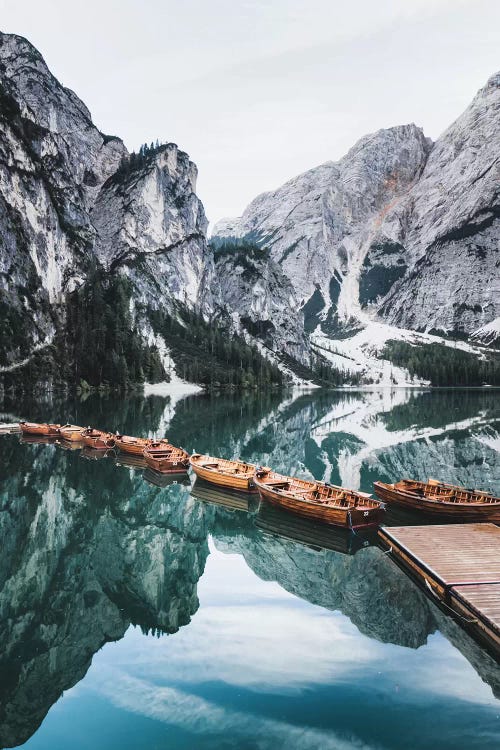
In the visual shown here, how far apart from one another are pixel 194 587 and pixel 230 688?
6975mm

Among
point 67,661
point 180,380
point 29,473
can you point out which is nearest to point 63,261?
point 180,380

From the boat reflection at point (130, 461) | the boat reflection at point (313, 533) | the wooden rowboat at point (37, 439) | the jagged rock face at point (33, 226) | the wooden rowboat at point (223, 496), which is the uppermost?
the jagged rock face at point (33, 226)

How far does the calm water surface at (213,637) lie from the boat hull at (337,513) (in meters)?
0.86

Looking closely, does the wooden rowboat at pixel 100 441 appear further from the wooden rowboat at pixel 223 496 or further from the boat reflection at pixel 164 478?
the wooden rowboat at pixel 223 496

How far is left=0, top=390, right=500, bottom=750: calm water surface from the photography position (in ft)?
35.9

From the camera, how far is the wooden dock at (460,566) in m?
14.9

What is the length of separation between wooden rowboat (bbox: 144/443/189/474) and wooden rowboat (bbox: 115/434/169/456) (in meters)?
2.03

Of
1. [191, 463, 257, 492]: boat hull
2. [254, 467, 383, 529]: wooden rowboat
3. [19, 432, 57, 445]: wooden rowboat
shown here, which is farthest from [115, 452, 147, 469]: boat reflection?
[254, 467, 383, 529]: wooden rowboat

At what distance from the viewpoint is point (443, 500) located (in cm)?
2814

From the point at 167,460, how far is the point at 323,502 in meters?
15.4

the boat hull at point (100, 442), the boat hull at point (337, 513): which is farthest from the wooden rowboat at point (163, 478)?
the boat hull at point (337, 513)

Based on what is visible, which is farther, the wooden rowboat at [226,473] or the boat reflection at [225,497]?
the wooden rowboat at [226,473]

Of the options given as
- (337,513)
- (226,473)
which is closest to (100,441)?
(226,473)

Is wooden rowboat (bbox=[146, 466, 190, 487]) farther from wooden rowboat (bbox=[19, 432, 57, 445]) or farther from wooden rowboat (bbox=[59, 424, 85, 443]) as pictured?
wooden rowboat (bbox=[19, 432, 57, 445])
